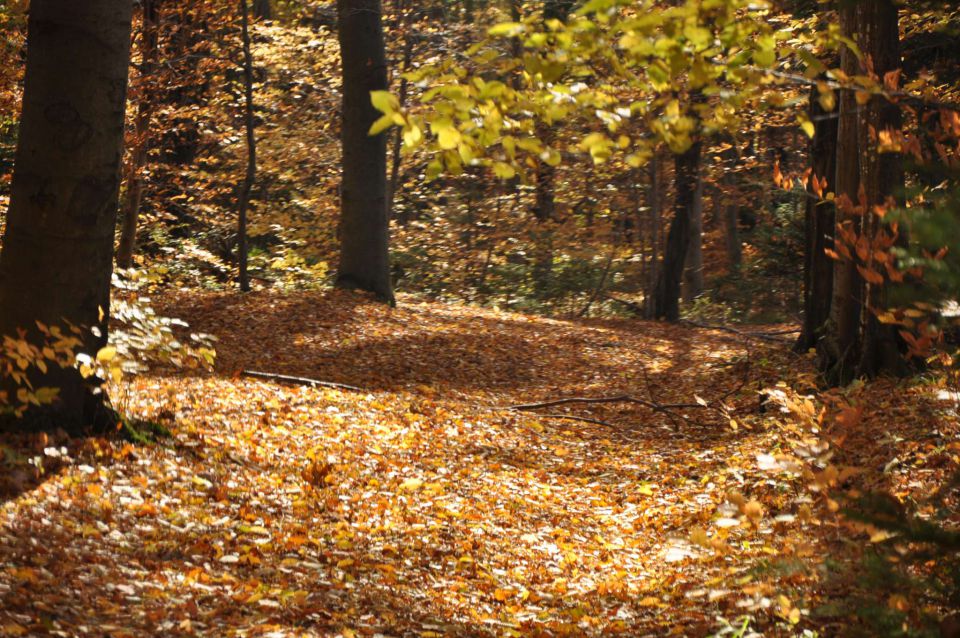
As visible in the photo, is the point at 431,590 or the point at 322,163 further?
the point at 322,163

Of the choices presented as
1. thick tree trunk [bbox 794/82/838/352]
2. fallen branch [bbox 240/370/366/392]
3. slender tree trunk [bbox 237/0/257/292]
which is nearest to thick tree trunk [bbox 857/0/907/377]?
thick tree trunk [bbox 794/82/838/352]

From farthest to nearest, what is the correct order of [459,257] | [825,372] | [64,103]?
1. [459,257]
2. [825,372]
3. [64,103]

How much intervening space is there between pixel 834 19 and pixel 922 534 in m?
8.87

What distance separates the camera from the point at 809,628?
3.96 metres

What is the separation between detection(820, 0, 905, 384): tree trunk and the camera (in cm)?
825

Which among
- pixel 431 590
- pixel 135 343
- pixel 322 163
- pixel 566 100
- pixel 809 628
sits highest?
pixel 322 163

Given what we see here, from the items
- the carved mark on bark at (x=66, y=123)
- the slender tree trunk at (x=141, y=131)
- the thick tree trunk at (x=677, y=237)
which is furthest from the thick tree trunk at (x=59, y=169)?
the thick tree trunk at (x=677, y=237)

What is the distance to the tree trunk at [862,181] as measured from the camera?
8.25 metres

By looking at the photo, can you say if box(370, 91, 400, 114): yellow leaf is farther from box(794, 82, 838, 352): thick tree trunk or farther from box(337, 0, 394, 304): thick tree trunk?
box(337, 0, 394, 304): thick tree trunk

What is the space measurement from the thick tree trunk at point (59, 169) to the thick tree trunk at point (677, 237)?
12.9 meters

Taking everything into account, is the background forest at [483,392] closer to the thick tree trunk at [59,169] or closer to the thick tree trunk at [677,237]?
the thick tree trunk at [59,169]

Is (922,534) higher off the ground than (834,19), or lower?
lower

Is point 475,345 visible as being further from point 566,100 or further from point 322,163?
point 566,100

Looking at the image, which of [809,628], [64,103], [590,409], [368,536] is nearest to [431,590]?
[368,536]
